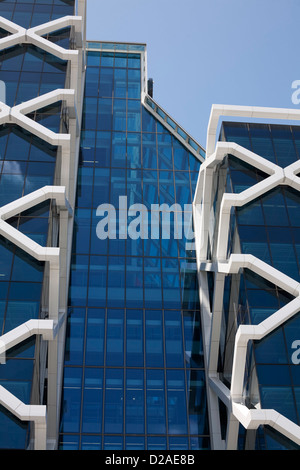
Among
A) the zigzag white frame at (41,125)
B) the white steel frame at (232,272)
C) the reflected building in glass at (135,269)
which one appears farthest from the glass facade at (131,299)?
the zigzag white frame at (41,125)

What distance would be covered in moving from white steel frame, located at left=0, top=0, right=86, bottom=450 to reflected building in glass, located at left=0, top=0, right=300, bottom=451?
8 centimetres

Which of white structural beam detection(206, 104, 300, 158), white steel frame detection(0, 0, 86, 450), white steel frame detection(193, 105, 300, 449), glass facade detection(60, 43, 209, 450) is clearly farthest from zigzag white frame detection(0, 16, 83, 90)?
white steel frame detection(193, 105, 300, 449)

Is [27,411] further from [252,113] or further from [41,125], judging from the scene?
[252,113]

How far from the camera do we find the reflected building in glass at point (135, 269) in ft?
85.0

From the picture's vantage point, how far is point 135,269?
35.7 m

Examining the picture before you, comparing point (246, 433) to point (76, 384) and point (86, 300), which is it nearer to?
point (76, 384)

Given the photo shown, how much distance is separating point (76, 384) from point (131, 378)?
2698 mm

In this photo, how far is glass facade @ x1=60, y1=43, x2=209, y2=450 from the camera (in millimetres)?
30750

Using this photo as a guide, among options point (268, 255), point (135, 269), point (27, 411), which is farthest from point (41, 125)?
point (27, 411)

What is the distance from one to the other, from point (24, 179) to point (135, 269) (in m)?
8.47

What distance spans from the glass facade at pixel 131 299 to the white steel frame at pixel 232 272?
91 cm

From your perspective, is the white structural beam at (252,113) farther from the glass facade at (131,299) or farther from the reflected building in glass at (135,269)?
the glass facade at (131,299)

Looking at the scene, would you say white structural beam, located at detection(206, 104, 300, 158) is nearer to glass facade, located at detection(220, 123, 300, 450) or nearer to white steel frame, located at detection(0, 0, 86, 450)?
glass facade, located at detection(220, 123, 300, 450)
